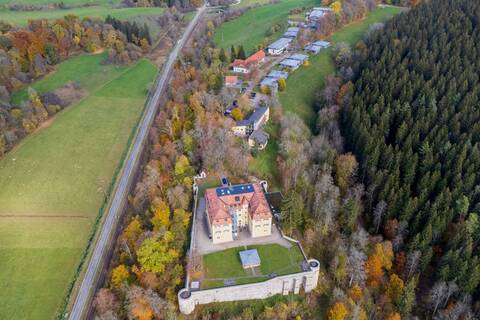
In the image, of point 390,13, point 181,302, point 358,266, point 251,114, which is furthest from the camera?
point 390,13

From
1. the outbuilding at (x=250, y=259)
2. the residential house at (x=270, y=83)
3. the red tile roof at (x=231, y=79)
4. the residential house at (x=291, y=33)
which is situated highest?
the residential house at (x=291, y=33)

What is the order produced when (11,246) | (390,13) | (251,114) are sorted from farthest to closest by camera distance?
(390,13) < (251,114) < (11,246)

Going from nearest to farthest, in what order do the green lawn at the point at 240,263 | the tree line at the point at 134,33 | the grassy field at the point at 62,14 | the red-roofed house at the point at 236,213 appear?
the green lawn at the point at 240,263 → the red-roofed house at the point at 236,213 → the tree line at the point at 134,33 → the grassy field at the point at 62,14

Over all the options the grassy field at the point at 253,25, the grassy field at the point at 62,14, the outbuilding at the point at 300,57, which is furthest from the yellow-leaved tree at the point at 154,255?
the grassy field at the point at 62,14

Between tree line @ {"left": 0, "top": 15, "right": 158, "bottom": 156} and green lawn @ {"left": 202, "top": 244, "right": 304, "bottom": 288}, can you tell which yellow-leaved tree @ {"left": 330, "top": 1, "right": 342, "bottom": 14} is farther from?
green lawn @ {"left": 202, "top": 244, "right": 304, "bottom": 288}

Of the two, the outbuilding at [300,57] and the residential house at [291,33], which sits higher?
the residential house at [291,33]

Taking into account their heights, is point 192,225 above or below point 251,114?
below

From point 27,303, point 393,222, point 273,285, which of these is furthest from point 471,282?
point 27,303

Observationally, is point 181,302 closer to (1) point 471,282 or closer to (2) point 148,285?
(2) point 148,285

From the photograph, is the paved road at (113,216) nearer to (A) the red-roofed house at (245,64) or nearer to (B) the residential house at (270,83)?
(A) the red-roofed house at (245,64)
